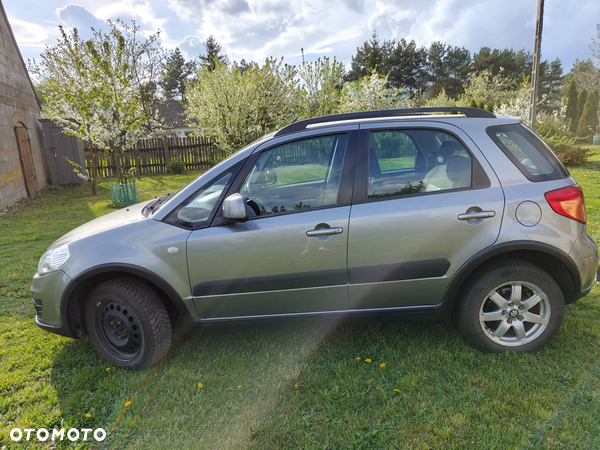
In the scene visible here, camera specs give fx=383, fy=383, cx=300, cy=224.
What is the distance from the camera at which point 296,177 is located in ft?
10.1

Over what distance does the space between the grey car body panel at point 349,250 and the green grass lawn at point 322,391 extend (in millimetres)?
372

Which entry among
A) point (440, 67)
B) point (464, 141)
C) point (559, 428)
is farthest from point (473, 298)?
point (440, 67)

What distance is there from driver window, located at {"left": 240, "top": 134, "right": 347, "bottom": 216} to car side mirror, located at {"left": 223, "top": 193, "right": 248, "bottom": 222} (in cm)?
20

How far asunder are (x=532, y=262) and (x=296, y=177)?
1.88 m

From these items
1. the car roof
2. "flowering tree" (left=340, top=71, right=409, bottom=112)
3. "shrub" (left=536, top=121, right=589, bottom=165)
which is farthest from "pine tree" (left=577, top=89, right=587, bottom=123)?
the car roof

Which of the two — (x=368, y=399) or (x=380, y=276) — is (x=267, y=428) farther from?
(x=380, y=276)

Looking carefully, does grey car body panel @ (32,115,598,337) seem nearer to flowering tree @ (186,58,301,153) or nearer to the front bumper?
the front bumper

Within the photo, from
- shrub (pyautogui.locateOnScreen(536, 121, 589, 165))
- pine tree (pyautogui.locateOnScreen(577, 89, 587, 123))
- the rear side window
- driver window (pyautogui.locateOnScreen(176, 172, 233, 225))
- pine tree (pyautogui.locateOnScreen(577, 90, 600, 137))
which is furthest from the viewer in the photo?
pine tree (pyautogui.locateOnScreen(577, 89, 587, 123))

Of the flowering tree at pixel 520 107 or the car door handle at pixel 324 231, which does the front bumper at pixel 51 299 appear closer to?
the car door handle at pixel 324 231

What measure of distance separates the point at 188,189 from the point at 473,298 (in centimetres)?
223

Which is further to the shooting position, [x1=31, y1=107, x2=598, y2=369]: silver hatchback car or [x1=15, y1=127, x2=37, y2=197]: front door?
[x1=15, y1=127, x2=37, y2=197]: front door

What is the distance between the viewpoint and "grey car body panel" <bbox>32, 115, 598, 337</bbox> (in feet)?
8.53

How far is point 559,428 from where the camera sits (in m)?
2.15

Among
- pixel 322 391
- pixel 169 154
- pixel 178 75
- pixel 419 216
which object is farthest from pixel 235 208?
pixel 178 75
